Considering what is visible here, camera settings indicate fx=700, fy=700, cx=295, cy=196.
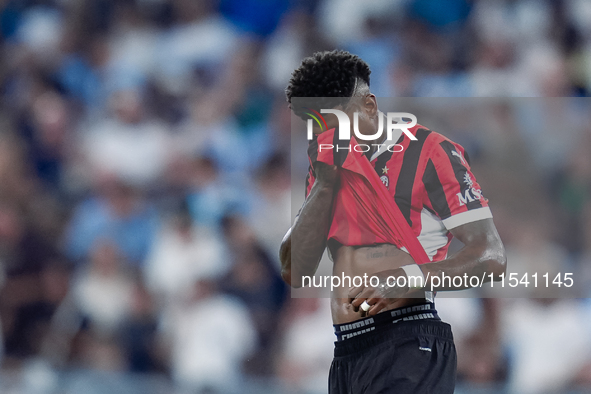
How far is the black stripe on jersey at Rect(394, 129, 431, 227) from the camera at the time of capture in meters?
2.50

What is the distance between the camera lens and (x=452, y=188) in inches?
94.7

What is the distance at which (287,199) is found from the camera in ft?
18.2

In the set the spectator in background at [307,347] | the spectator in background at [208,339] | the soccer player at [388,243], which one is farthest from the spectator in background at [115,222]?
the soccer player at [388,243]

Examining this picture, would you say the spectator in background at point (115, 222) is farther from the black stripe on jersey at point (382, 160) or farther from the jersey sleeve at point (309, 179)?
the black stripe on jersey at point (382, 160)

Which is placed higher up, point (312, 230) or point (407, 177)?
point (407, 177)

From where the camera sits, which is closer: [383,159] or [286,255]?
[383,159]

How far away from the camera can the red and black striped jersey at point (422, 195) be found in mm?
2396

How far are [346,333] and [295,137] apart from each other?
106 cm

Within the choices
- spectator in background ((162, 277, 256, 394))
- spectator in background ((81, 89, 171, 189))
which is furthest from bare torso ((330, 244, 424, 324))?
spectator in background ((81, 89, 171, 189))

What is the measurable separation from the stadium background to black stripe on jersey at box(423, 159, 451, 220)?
126 cm

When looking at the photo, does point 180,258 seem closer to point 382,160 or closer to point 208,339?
point 208,339

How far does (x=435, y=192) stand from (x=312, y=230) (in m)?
0.50

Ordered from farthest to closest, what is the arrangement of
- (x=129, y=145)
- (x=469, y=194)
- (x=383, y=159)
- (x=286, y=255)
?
(x=129, y=145)
(x=286, y=255)
(x=383, y=159)
(x=469, y=194)

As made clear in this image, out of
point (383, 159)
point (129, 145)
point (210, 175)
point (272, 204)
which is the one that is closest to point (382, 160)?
point (383, 159)
